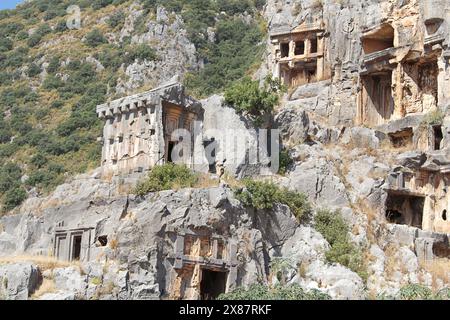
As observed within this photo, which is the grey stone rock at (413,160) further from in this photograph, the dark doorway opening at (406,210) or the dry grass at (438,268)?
the dry grass at (438,268)

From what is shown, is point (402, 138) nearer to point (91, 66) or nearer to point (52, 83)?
point (91, 66)

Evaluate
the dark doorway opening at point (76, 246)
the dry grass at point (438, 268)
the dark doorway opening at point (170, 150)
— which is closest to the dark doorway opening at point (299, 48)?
the dark doorway opening at point (170, 150)

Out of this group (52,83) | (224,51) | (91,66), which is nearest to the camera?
(224,51)

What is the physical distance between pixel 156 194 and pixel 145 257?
3.69 m

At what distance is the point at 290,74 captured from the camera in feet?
189

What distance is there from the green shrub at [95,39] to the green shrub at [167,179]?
164ft

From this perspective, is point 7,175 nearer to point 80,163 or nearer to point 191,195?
point 80,163

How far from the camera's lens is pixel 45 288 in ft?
108

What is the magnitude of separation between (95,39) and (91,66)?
4.27m

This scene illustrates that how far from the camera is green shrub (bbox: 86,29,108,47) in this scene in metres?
87.1

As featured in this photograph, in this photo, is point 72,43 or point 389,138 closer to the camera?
point 389,138

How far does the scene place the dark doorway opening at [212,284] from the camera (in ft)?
119

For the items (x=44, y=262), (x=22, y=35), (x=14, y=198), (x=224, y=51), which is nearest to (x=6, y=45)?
(x=22, y=35)

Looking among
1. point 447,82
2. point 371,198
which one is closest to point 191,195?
point 371,198
